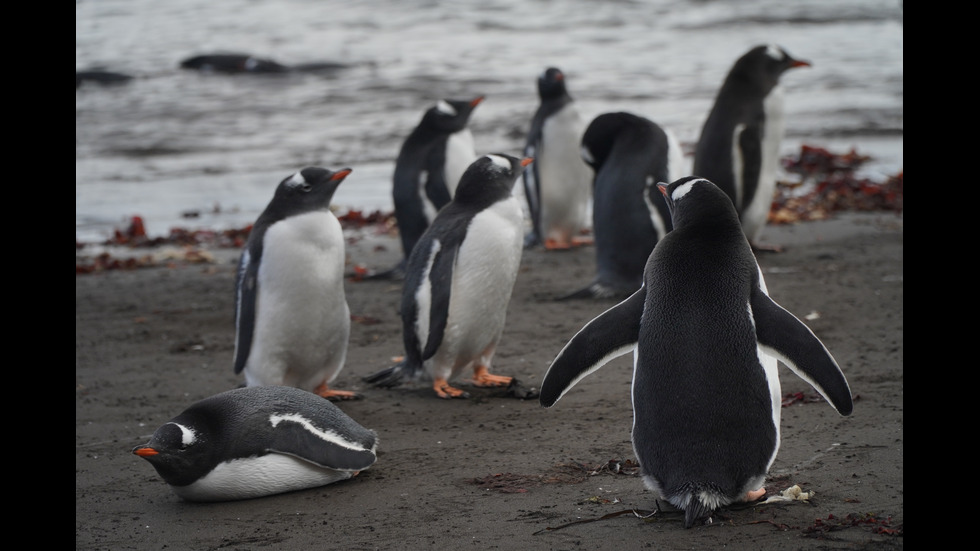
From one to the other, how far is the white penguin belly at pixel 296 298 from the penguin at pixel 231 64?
20065 millimetres

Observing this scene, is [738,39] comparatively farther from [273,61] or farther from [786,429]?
[786,429]

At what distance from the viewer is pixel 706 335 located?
10.3 ft

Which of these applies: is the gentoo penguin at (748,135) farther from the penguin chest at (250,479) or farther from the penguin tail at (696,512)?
the penguin tail at (696,512)

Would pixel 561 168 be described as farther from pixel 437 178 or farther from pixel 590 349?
pixel 590 349

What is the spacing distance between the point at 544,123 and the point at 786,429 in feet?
16.9

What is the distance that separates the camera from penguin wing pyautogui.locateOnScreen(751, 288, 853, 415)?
9.93ft

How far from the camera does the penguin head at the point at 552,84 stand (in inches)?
343

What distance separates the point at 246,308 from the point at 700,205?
7.49 feet

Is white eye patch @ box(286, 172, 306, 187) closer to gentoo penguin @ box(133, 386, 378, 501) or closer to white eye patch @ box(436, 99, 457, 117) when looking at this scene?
gentoo penguin @ box(133, 386, 378, 501)

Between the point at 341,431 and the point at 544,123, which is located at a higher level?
the point at 544,123

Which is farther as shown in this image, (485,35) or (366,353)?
(485,35)

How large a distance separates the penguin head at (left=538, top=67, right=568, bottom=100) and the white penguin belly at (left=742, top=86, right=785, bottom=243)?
1.67 meters

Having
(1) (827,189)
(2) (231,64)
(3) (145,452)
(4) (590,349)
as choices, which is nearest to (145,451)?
(3) (145,452)

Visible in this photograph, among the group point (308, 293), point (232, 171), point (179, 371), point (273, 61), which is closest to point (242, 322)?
point (308, 293)
